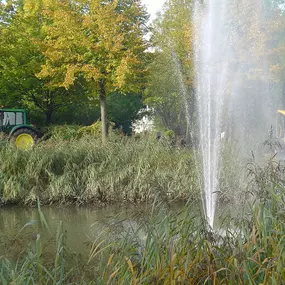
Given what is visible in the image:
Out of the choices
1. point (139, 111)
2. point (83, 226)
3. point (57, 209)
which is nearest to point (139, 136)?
point (57, 209)

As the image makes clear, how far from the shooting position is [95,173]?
8.79m

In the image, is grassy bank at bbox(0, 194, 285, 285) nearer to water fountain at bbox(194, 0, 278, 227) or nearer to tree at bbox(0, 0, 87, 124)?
water fountain at bbox(194, 0, 278, 227)

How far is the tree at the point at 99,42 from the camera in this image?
14.3 metres

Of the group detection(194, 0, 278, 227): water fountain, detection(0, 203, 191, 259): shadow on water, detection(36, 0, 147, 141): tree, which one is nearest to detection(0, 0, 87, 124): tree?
detection(36, 0, 147, 141): tree

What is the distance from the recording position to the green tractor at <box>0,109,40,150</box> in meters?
14.6

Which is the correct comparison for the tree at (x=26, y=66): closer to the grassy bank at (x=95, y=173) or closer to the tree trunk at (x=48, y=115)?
the tree trunk at (x=48, y=115)

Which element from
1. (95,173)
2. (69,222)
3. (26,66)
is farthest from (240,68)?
(69,222)

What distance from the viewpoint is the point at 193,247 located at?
320cm

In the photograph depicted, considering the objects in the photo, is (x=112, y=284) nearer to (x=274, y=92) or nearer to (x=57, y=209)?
(x=57, y=209)

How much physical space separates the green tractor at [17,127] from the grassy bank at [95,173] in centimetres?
495

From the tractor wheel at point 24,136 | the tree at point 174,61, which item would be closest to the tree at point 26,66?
the tractor wheel at point 24,136

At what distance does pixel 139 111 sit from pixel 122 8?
515 inches

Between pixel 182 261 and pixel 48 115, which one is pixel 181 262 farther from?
pixel 48 115

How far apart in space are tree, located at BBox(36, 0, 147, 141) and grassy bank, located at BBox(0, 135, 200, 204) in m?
5.07
